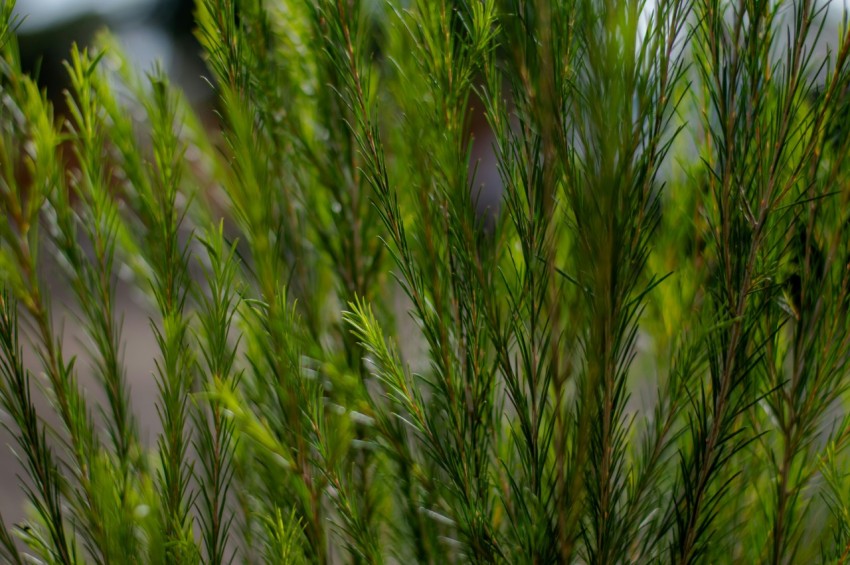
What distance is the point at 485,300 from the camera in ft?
1.78

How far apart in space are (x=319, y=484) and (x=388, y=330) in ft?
0.67

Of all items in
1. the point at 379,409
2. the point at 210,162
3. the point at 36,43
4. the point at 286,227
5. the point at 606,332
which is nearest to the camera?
the point at 606,332

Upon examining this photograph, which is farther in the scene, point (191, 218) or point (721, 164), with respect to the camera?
point (191, 218)

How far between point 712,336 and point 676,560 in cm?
16

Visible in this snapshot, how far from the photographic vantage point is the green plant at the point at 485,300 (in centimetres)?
49

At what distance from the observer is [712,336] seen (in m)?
0.52

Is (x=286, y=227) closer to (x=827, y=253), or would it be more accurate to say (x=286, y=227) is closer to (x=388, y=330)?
(x=388, y=330)

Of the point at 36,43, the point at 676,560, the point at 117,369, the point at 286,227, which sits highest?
the point at 36,43

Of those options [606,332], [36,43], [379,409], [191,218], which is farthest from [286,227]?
[36,43]

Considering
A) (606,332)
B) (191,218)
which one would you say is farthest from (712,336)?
(191,218)

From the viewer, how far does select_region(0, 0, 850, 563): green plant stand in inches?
19.4

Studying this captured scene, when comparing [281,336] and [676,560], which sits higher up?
[281,336]

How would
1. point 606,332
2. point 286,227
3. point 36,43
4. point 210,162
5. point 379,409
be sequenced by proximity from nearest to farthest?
point 606,332
point 379,409
point 286,227
point 210,162
point 36,43

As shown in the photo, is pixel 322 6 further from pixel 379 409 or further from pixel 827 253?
pixel 827 253
